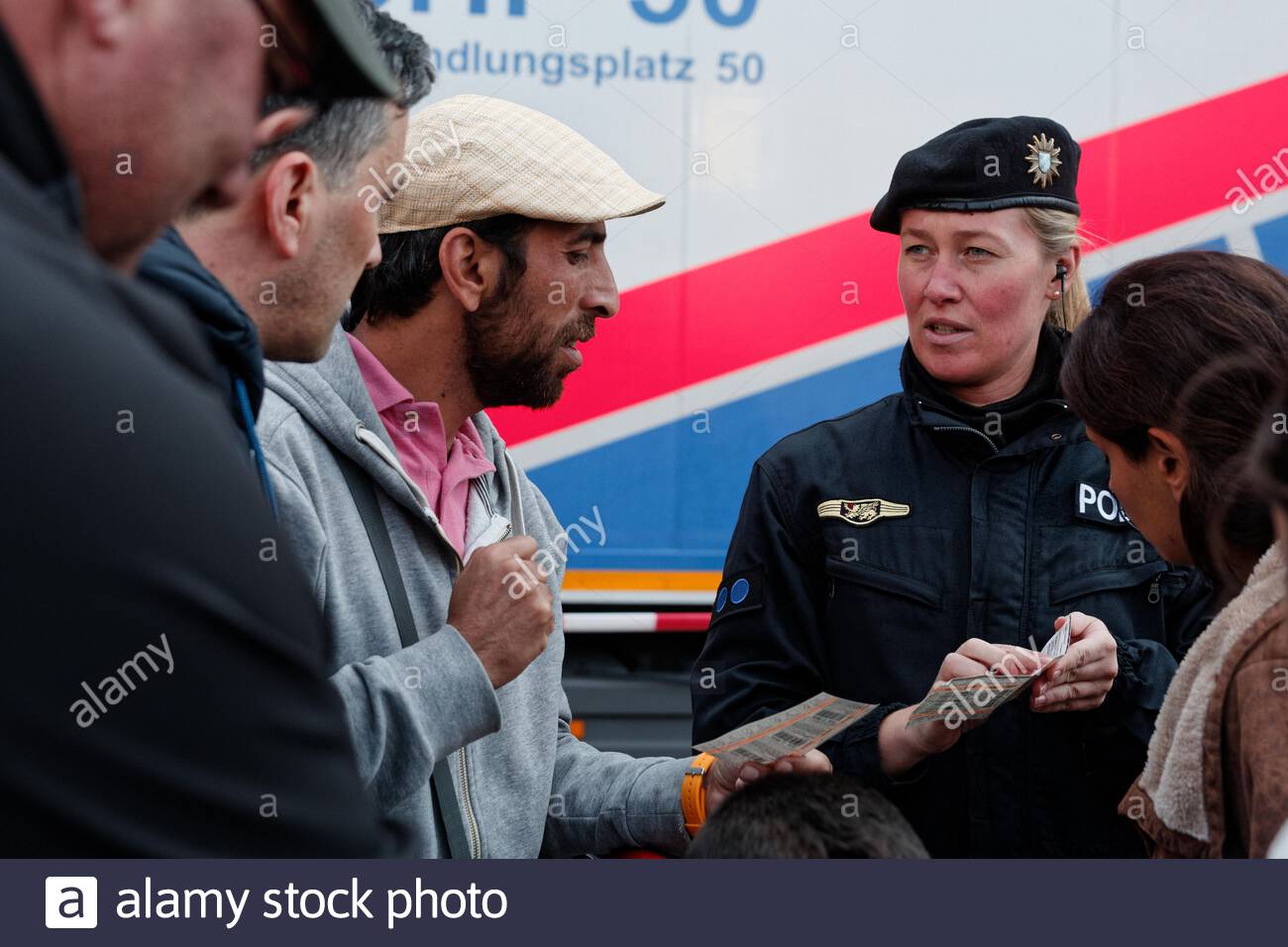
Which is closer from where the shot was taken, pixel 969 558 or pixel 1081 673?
pixel 1081 673

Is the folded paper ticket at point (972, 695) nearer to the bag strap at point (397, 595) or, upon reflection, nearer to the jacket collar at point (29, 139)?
the bag strap at point (397, 595)

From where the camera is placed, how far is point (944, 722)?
5.84 ft

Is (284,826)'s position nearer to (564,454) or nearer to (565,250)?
(565,250)

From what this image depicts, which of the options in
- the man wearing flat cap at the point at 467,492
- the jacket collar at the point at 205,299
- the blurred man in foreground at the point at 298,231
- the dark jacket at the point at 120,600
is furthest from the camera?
the man wearing flat cap at the point at 467,492

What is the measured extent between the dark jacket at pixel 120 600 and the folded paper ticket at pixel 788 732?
3.57 ft

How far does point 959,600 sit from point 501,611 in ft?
2.39

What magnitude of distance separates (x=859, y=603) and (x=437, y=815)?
701mm

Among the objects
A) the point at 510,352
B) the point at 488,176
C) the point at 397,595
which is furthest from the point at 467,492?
the point at 488,176

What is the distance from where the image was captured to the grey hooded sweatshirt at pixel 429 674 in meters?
1.53

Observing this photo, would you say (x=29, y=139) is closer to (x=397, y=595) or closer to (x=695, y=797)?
(x=397, y=595)

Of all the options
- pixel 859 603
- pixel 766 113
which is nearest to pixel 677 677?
pixel 766 113

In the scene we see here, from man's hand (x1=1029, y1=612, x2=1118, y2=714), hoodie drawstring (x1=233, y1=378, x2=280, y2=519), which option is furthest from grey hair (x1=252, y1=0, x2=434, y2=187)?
man's hand (x1=1029, y1=612, x2=1118, y2=714)

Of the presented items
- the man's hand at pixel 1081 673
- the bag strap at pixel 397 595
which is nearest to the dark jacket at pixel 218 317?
the bag strap at pixel 397 595

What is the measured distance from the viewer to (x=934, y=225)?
2141 millimetres
